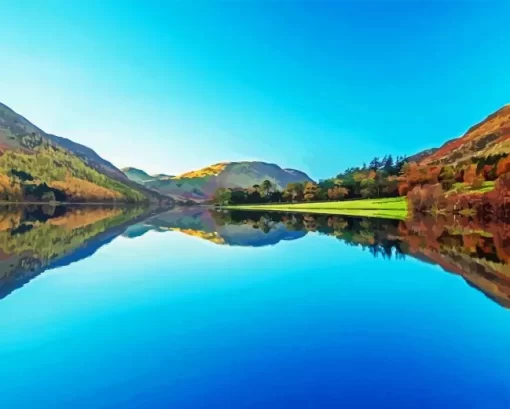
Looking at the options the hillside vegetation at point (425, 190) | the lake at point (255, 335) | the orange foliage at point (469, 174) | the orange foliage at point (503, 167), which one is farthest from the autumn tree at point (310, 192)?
the lake at point (255, 335)

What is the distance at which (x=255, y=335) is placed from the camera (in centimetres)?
1109

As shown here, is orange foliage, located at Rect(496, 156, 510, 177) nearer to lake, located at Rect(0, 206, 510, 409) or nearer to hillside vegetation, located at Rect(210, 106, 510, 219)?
hillside vegetation, located at Rect(210, 106, 510, 219)

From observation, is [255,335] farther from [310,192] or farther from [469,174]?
[310,192]

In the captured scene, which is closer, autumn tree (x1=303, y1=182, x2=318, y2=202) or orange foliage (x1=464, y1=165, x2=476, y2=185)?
orange foliage (x1=464, y1=165, x2=476, y2=185)

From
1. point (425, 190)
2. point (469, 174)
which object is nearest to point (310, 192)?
point (469, 174)

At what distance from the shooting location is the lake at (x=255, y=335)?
7.79 m

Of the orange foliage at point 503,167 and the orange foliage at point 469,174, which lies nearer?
the orange foliage at point 503,167

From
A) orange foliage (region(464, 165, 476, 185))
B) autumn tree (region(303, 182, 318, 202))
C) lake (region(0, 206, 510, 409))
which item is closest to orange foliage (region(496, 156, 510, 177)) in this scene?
orange foliage (region(464, 165, 476, 185))

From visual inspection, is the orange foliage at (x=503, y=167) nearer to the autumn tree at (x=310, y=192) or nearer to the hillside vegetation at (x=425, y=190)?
the hillside vegetation at (x=425, y=190)

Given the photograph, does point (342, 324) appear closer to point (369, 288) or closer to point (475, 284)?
point (369, 288)

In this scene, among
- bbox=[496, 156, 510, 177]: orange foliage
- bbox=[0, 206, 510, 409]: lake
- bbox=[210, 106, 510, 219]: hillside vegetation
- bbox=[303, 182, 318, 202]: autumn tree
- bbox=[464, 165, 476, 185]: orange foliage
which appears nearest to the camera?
bbox=[0, 206, 510, 409]: lake

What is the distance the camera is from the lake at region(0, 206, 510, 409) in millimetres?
7793

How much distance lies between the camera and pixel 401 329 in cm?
1169

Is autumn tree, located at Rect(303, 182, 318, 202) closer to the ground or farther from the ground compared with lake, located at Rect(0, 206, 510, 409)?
farther from the ground
